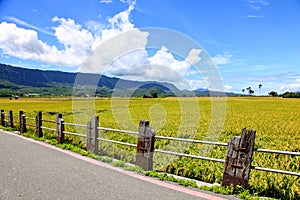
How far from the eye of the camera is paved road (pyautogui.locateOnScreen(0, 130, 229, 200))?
4477mm

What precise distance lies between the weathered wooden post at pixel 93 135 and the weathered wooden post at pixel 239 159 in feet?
13.4

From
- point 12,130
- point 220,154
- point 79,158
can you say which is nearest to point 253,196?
point 220,154

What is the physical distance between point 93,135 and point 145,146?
91.1 inches

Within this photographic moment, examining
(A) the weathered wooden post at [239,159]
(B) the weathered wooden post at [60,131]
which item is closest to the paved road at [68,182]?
(A) the weathered wooden post at [239,159]

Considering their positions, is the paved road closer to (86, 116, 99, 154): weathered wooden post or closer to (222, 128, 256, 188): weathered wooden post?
(222, 128, 256, 188): weathered wooden post

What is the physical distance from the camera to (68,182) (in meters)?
5.11

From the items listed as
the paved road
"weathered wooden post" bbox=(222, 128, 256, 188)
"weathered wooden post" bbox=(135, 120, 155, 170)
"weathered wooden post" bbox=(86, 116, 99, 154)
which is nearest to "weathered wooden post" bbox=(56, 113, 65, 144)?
"weathered wooden post" bbox=(86, 116, 99, 154)

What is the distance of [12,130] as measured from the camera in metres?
13.7

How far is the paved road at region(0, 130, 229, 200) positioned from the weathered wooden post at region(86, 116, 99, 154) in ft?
2.67

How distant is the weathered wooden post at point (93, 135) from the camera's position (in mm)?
7906

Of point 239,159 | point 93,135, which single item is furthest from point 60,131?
point 239,159

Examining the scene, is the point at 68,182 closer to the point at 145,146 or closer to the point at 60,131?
the point at 145,146

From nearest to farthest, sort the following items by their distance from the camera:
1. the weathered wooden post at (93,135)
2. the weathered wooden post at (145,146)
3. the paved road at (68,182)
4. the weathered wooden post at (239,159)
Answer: the paved road at (68,182)
the weathered wooden post at (239,159)
the weathered wooden post at (145,146)
the weathered wooden post at (93,135)

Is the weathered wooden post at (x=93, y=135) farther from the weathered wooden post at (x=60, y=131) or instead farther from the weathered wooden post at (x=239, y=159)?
the weathered wooden post at (x=239, y=159)
